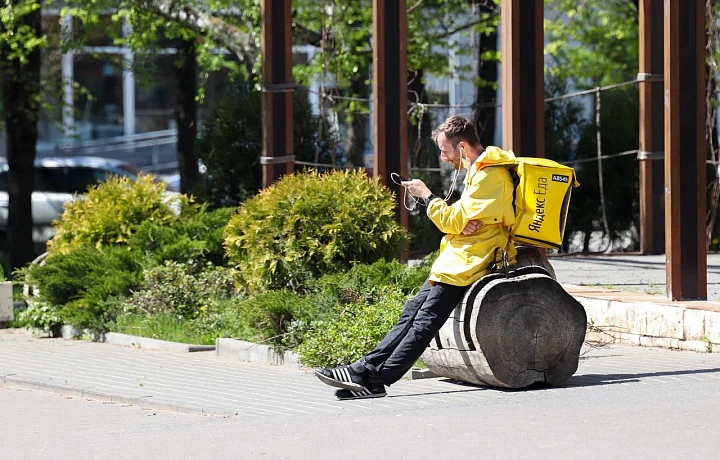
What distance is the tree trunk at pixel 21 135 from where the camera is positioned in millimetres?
18000

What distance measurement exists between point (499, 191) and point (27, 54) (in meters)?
11.7

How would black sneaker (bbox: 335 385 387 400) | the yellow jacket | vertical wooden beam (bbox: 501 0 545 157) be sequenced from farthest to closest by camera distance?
vertical wooden beam (bbox: 501 0 545 157) → black sneaker (bbox: 335 385 387 400) → the yellow jacket

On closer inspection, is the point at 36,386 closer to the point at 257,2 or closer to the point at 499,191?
the point at 499,191

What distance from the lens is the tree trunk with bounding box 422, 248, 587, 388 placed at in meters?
7.82

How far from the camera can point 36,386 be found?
9.05 m

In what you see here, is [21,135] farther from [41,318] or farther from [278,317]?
[278,317]

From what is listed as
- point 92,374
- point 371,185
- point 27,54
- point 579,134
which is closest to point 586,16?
point 579,134

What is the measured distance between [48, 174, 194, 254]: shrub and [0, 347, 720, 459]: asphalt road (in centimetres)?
434

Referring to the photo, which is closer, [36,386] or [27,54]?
[36,386]

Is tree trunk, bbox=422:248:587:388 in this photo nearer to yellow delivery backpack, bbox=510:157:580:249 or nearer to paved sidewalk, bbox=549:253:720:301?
yellow delivery backpack, bbox=510:157:580:249

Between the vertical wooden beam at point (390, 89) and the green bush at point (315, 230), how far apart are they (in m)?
1.88

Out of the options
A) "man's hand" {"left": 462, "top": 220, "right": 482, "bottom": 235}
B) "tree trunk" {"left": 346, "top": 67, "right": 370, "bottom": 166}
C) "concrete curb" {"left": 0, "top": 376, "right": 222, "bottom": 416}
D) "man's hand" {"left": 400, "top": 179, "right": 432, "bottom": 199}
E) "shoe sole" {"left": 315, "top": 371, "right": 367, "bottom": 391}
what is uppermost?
"tree trunk" {"left": 346, "top": 67, "right": 370, "bottom": 166}

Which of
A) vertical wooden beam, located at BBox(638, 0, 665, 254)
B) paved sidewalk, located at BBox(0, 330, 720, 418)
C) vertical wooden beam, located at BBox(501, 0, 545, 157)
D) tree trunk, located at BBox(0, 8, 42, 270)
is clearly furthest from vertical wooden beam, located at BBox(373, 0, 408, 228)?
tree trunk, located at BBox(0, 8, 42, 270)

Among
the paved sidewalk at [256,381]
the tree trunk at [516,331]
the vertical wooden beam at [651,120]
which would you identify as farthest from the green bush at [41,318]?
the vertical wooden beam at [651,120]
